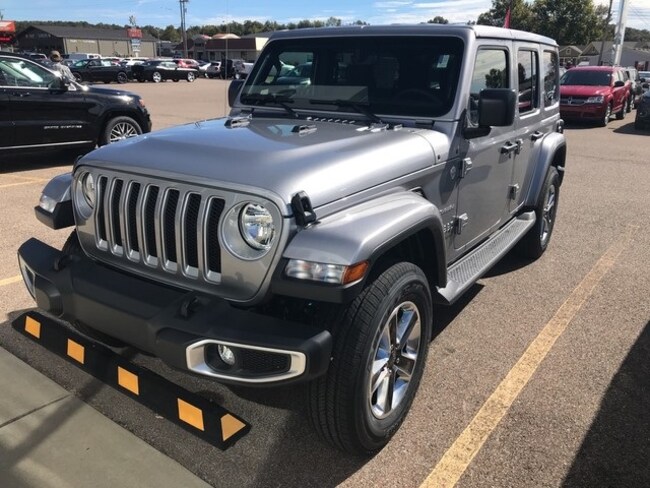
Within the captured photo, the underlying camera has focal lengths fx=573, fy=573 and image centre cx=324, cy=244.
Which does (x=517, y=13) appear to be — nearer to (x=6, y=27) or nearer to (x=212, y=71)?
(x=212, y=71)

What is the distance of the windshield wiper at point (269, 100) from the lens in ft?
12.5

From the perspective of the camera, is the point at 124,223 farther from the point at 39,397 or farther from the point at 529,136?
the point at 529,136

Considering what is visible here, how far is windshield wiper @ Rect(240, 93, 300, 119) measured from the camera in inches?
150

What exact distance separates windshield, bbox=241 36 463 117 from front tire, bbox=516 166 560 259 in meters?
2.02

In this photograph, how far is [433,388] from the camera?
3.29 meters

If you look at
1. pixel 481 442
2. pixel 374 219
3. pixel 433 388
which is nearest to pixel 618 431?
pixel 481 442

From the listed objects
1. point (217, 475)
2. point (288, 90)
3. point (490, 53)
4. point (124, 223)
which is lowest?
point (217, 475)

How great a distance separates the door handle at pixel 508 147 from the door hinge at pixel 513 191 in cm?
32

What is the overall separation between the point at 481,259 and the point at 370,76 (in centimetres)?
142

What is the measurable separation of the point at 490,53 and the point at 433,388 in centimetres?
222

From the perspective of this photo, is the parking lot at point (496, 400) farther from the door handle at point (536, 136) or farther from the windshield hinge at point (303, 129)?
the windshield hinge at point (303, 129)

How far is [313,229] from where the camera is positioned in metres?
2.31

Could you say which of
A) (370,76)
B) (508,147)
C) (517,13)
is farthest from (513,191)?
(517,13)

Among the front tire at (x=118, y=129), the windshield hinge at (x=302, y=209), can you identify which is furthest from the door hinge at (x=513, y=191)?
the front tire at (x=118, y=129)
